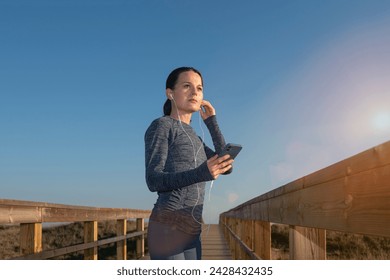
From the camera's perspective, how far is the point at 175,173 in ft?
7.27

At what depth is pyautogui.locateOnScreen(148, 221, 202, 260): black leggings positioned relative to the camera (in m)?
2.32

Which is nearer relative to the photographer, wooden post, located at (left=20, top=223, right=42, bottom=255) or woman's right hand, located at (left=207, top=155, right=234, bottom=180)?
woman's right hand, located at (left=207, top=155, right=234, bottom=180)

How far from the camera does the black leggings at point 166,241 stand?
2.32 metres

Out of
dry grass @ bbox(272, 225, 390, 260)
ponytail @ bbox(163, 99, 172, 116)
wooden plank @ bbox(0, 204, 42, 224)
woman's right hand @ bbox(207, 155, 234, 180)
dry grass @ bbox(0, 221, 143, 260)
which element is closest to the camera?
woman's right hand @ bbox(207, 155, 234, 180)

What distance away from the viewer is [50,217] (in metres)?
4.62

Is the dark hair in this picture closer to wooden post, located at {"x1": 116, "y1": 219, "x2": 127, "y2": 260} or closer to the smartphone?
the smartphone

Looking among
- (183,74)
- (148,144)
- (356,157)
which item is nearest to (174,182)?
(148,144)

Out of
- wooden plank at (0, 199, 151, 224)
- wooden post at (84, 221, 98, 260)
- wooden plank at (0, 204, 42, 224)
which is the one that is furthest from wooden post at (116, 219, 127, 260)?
wooden plank at (0, 204, 42, 224)

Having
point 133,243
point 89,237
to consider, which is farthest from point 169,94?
point 133,243

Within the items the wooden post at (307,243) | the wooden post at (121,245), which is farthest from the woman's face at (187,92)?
the wooden post at (121,245)

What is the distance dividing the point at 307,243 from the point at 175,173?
1.12 metres

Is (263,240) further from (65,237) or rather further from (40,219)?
(65,237)
